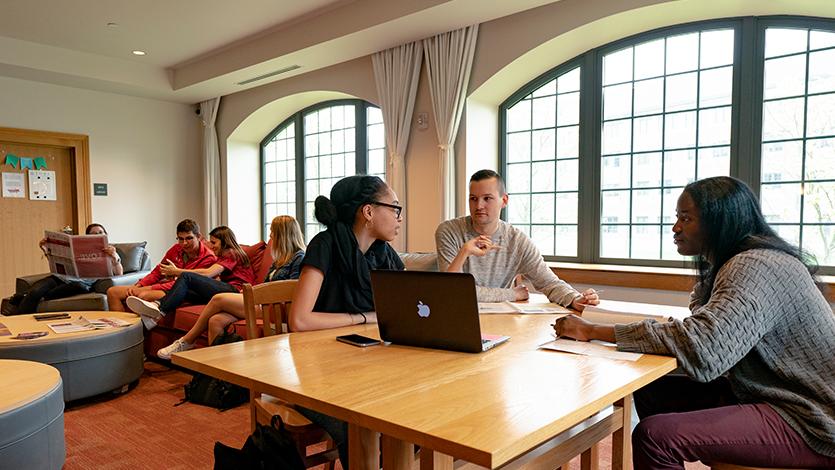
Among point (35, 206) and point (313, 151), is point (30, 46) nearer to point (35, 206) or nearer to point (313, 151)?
point (35, 206)

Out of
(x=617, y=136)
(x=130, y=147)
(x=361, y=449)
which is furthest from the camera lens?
(x=130, y=147)

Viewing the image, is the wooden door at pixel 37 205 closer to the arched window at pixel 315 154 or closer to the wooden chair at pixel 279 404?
the arched window at pixel 315 154

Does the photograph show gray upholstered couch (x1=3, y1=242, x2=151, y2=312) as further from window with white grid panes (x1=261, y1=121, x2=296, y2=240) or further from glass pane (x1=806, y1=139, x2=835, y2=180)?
glass pane (x1=806, y1=139, x2=835, y2=180)

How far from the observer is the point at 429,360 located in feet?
4.47

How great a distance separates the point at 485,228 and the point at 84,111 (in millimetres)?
5654

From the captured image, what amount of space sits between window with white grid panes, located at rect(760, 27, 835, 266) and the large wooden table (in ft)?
8.57

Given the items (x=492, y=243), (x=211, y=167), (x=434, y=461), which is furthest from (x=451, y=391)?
(x=211, y=167)

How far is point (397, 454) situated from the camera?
1.16 m

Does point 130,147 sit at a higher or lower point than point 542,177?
higher

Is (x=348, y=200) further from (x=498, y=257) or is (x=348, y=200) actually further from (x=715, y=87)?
(x=715, y=87)

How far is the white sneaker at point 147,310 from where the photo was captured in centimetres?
397

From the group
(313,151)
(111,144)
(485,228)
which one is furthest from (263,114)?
(485,228)

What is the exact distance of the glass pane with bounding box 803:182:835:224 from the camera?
3334mm

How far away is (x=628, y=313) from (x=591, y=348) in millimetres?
609
